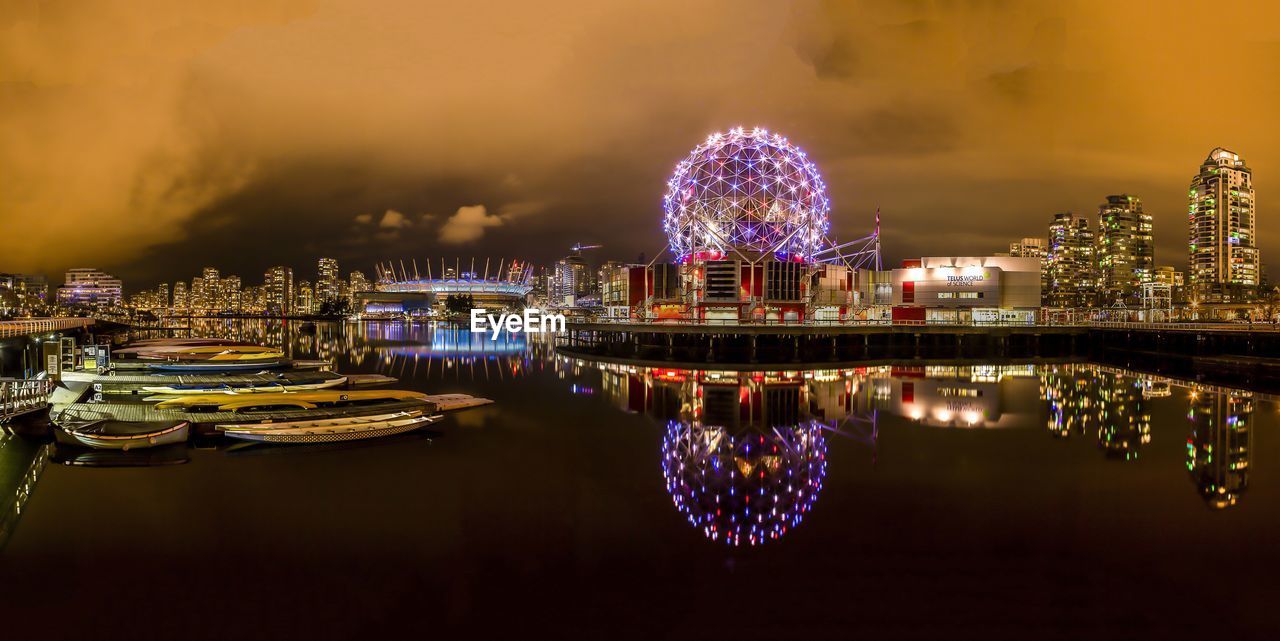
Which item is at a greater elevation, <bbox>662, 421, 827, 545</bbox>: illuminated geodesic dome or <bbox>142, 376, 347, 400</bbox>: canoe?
<bbox>142, 376, 347, 400</bbox>: canoe

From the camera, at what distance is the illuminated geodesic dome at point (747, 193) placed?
202 feet

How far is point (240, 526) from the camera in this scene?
13.6 m

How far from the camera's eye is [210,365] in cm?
3300

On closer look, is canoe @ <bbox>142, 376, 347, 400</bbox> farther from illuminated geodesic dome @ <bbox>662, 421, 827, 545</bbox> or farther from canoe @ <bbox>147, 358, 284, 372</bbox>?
illuminated geodesic dome @ <bbox>662, 421, 827, 545</bbox>

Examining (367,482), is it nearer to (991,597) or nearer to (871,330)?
(991,597)

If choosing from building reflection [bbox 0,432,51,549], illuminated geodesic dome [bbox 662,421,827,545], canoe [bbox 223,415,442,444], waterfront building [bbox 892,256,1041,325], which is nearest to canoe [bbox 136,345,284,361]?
building reflection [bbox 0,432,51,549]

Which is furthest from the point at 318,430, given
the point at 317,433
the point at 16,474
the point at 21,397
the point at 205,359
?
the point at 205,359

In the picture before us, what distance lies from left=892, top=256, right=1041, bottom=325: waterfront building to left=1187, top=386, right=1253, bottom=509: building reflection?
34.0 metres

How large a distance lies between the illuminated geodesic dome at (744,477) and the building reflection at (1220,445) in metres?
9.02

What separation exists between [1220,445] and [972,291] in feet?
156

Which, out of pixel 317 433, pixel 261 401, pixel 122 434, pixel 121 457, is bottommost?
pixel 121 457

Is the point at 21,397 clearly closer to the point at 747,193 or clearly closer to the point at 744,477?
the point at 744,477

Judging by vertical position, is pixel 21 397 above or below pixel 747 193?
below

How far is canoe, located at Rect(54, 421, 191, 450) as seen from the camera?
1908cm
